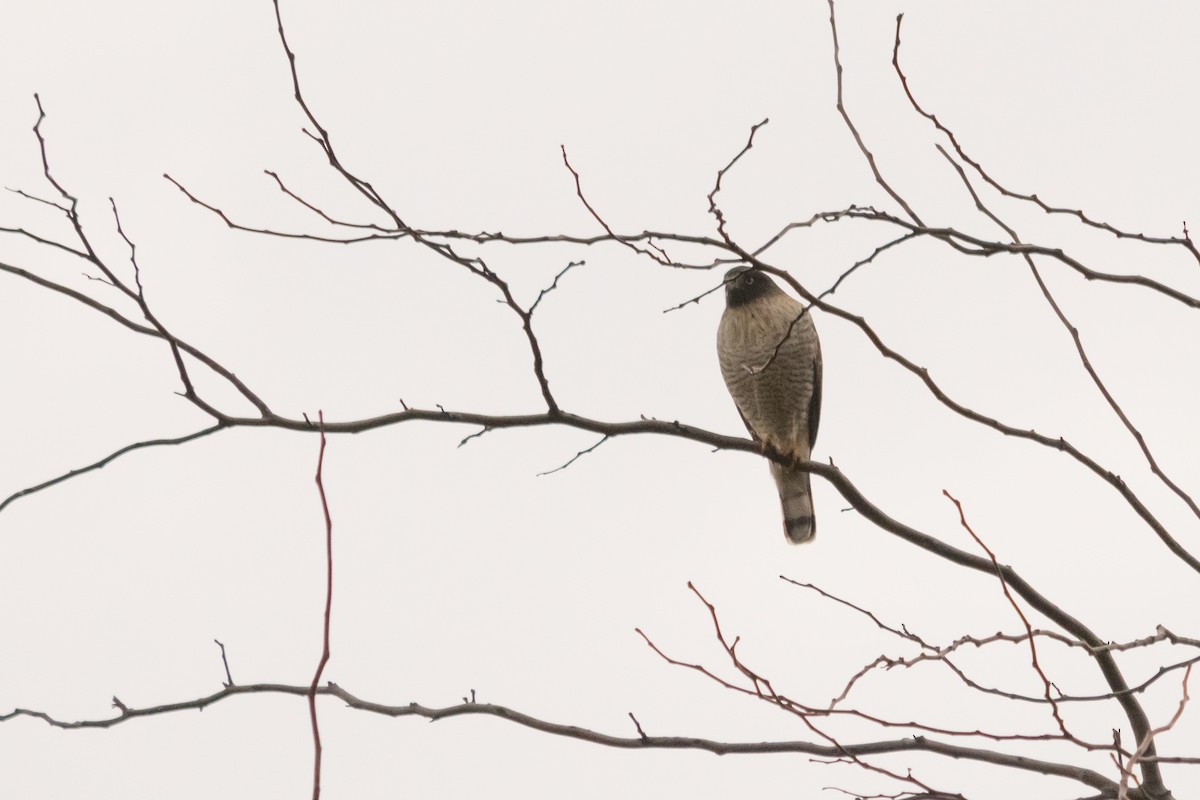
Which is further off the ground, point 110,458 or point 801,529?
point 801,529

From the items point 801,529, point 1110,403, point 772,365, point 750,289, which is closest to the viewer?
point 1110,403

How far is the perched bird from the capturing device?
8336 mm

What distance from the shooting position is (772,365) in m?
8.34

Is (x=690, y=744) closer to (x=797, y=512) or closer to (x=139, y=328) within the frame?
(x=139, y=328)

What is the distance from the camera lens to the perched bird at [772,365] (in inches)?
328

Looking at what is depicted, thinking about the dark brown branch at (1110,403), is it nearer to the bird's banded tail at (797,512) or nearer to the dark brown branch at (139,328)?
the dark brown branch at (139,328)

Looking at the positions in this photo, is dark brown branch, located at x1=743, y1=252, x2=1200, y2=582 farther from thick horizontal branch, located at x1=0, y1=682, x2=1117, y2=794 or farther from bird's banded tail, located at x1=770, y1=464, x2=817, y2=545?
bird's banded tail, located at x1=770, y1=464, x2=817, y2=545

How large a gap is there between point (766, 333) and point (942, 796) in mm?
5099

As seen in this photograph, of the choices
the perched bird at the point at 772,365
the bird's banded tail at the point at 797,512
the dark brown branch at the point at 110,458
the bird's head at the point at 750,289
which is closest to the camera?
the dark brown branch at the point at 110,458


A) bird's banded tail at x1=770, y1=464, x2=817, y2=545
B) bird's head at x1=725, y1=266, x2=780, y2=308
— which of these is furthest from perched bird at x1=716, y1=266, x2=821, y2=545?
bird's banded tail at x1=770, y1=464, x2=817, y2=545

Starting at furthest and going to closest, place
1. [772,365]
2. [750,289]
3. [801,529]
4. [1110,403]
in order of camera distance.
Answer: [801,529], [750,289], [772,365], [1110,403]

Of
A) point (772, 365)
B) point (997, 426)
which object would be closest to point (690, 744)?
A: point (997, 426)

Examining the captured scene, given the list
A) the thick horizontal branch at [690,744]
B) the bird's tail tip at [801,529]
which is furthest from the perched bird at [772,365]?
the thick horizontal branch at [690,744]

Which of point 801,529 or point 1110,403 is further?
point 801,529
